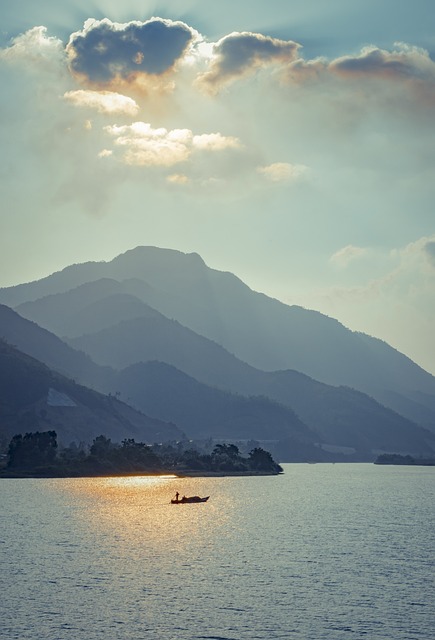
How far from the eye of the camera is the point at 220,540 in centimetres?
17150

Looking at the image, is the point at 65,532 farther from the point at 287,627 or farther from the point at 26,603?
the point at 287,627

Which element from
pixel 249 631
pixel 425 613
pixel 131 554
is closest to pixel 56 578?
pixel 131 554

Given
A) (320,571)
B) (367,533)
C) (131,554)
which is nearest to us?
(320,571)

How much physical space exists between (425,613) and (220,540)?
77671 millimetres

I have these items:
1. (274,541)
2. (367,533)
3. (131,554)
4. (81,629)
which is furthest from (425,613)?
(367,533)

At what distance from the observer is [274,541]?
169750 millimetres

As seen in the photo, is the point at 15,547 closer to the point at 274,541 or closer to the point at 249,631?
the point at 274,541

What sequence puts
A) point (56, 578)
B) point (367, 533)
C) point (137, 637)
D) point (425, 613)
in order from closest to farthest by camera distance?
1. point (137, 637)
2. point (425, 613)
3. point (56, 578)
4. point (367, 533)

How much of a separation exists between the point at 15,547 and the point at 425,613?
8070 cm

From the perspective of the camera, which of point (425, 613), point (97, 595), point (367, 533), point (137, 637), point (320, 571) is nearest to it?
point (137, 637)

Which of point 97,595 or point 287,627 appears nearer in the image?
point 287,627

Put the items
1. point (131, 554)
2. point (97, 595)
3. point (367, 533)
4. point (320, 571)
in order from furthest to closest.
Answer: point (367, 533) < point (131, 554) < point (320, 571) < point (97, 595)

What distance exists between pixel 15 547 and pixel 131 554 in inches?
862

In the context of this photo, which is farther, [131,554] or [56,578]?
[131,554]
